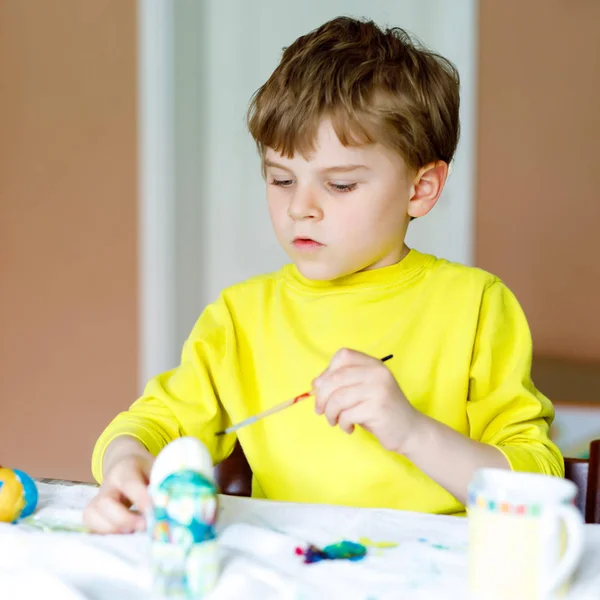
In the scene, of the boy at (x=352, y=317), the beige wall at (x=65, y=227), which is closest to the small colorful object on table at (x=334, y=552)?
the boy at (x=352, y=317)

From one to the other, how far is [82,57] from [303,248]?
89.4 inches

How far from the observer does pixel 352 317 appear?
1.25 m

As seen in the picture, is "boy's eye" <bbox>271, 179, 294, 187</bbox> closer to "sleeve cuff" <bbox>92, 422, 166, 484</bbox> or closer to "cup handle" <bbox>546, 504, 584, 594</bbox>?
"sleeve cuff" <bbox>92, 422, 166, 484</bbox>

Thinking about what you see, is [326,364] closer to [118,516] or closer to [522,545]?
[118,516]

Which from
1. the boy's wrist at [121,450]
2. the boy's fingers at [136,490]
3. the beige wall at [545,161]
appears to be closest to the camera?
the boy's fingers at [136,490]

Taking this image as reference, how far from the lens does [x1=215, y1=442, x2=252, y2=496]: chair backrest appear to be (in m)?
1.29

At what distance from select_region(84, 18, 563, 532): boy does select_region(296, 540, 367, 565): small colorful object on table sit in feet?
0.80

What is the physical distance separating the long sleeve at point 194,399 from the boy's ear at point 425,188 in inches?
12.7

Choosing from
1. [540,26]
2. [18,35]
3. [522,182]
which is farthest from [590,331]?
[18,35]

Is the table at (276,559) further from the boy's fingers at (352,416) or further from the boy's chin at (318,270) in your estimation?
the boy's chin at (318,270)

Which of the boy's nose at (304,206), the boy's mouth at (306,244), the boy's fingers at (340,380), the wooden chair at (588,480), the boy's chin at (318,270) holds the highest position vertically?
the boy's nose at (304,206)

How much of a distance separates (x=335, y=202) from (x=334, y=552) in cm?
49

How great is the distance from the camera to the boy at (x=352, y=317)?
112cm

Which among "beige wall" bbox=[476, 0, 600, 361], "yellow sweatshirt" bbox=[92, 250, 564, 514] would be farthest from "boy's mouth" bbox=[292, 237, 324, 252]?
"beige wall" bbox=[476, 0, 600, 361]
